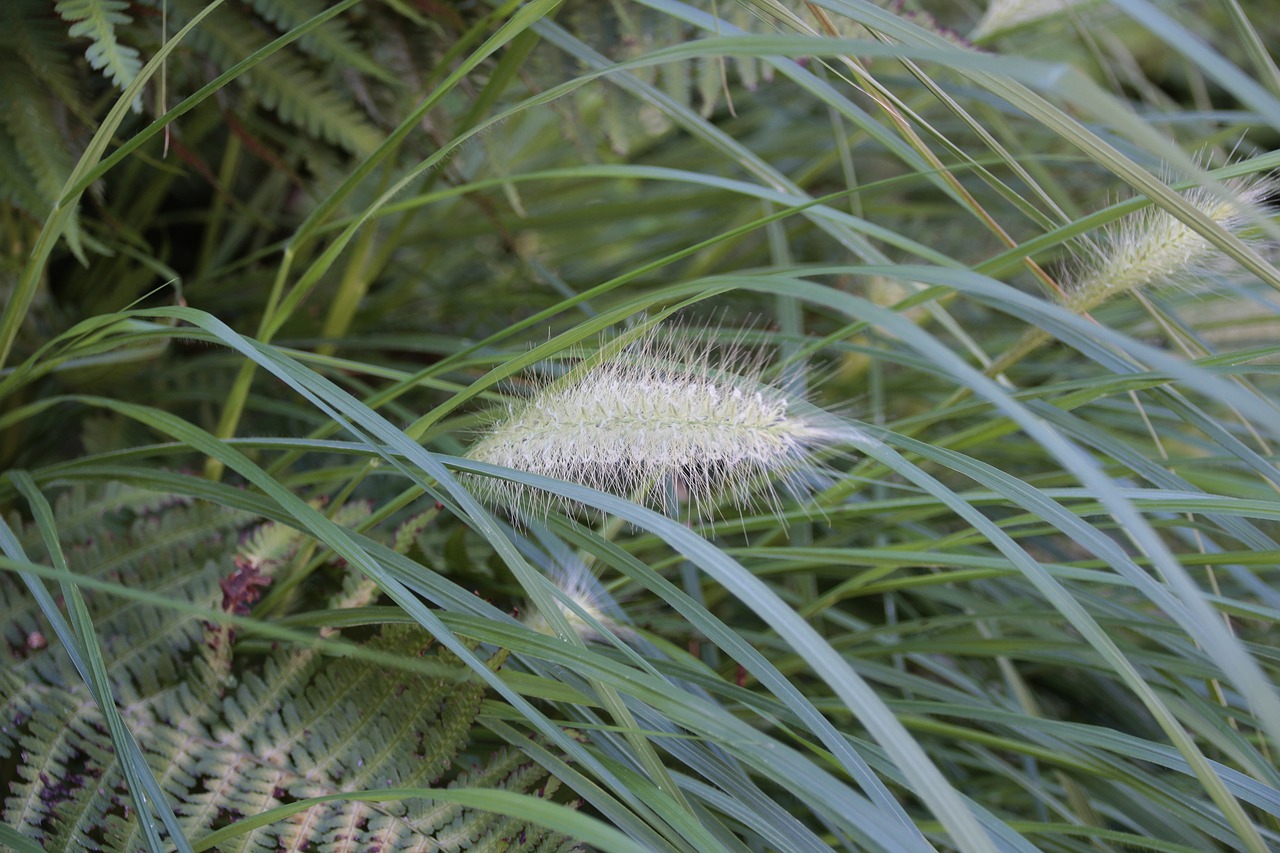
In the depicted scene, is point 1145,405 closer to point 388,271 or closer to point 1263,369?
point 1263,369

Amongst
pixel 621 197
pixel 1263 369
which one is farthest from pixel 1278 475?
pixel 621 197

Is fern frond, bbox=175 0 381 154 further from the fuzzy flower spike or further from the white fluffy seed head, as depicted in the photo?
the white fluffy seed head

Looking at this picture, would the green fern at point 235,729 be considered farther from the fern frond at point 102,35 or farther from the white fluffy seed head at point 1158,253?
the white fluffy seed head at point 1158,253

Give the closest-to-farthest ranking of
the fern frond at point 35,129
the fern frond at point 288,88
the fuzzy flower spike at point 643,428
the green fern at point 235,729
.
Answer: the fuzzy flower spike at point 643,428 < the green fern at point 235,729 < the fern frond at point 35,129 < the fern frond at point 288,88

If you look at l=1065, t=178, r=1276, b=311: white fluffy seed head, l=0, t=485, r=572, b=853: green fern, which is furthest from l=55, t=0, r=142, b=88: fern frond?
l=1065, t=178, r=1276, b=311: white fluffy seed head

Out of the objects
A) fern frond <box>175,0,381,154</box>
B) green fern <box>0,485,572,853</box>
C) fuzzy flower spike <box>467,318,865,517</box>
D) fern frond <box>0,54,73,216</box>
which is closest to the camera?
fuzzy flower spike <box>467,318,865,517</box>

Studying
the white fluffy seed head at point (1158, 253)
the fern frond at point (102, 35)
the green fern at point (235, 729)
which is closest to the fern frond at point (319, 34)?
the fern frond at point (102, 35)
